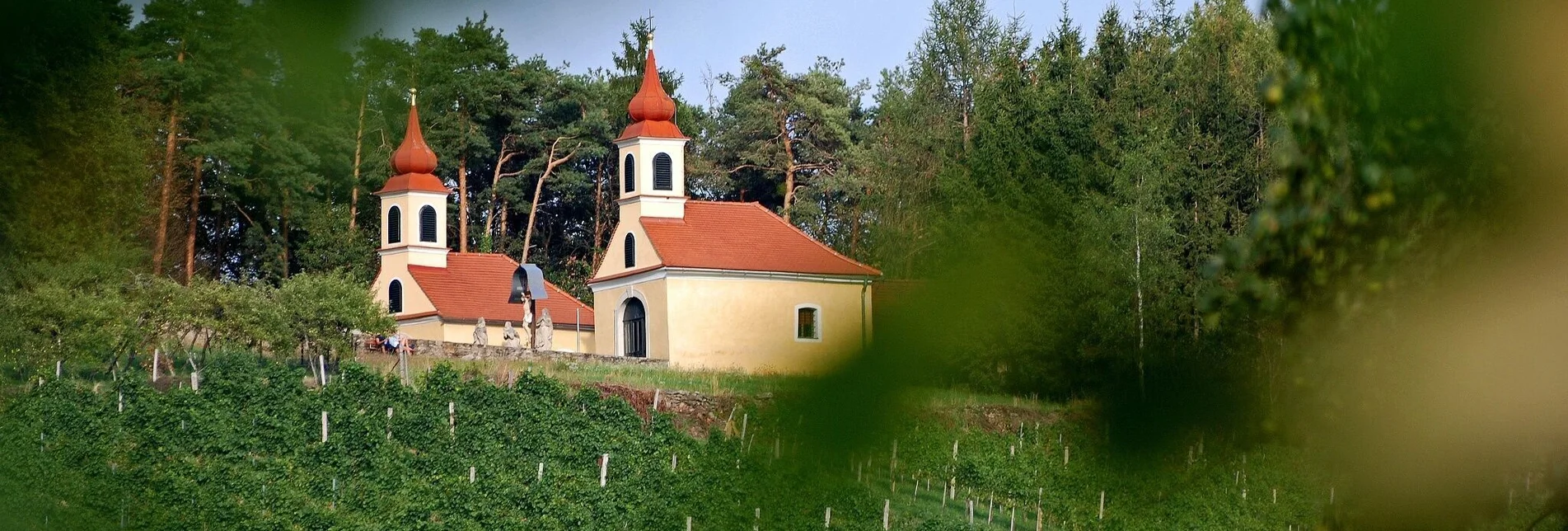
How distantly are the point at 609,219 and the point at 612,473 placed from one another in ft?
60.2

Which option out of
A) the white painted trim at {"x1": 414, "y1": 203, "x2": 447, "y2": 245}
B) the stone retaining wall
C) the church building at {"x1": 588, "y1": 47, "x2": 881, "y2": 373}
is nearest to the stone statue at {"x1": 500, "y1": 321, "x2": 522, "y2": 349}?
the church building at {"x1": 588, "y1": 47, "x2": 881, "y2": 373}

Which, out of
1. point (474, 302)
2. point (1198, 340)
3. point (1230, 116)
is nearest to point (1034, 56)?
point (1230, 116)

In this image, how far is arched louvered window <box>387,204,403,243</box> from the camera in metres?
32.6

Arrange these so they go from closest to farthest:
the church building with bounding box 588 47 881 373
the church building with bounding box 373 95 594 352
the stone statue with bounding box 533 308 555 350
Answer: the church building with bounding box 588 47 881 373, the stone statue with bounding box 533 308 555 350, the church building with bounding box 373 95 594 352

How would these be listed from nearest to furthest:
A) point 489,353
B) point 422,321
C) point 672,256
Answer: point 489,353
point 672,256
point 422,321

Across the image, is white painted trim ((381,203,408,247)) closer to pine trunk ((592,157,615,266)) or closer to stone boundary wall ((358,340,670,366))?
pine trunk ((592,157,615,266))

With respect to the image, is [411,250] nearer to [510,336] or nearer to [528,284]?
[528,284]

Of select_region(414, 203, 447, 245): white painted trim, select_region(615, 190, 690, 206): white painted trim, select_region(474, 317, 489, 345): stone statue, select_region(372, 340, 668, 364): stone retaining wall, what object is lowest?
select_region(372, 340, 668, 364): stone retaining wall

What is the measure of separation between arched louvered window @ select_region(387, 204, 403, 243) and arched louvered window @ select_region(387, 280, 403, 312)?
819mm

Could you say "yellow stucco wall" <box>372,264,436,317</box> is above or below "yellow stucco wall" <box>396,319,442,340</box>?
above

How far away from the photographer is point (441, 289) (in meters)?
32.3

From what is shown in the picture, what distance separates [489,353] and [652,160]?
7334 mm

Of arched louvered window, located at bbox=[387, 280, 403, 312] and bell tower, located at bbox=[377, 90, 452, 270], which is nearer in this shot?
bell tower, located at bbox=[377, 90, 452, 270]

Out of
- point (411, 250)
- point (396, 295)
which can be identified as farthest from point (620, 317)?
point (396, 295)
